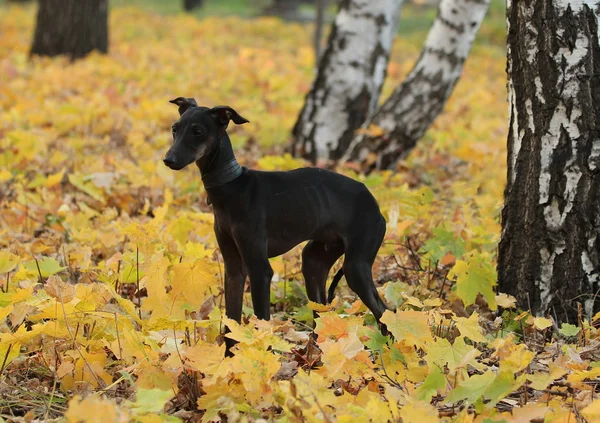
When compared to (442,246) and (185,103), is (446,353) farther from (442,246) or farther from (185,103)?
(442,246)

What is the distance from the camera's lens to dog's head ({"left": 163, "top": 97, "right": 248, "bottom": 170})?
8.67 ft

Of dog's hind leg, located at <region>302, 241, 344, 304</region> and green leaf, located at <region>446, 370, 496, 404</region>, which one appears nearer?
green leaf, located at <region>446, 370, 496, 404</region>

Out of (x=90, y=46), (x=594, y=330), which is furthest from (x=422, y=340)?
(x=90, y=46)

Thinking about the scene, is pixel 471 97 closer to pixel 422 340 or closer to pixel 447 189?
pixel 447 189

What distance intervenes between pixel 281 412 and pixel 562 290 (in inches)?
59.4

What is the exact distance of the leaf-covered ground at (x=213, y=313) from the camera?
2.33 metres

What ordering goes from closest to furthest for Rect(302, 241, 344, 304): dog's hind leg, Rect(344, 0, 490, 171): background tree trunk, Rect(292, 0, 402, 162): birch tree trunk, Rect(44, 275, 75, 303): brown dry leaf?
1. Rect(44, 275, 75, 303): brown dry leaf
2. Rect(302, 241, 344, 304): dog's hind leg
3. Rect(344, 0, 490, 171): background tree trunk
4. Rect(292, 0, 402, 162): birch tree trunk

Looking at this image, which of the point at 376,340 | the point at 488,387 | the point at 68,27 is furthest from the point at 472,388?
the point at 68,27

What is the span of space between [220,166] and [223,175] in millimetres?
36

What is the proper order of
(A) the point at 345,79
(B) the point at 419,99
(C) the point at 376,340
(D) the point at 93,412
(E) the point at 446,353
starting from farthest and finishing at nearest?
(A) the point at 345,79 → (B) the point at 419,99 → (C) the point at 376,340 → (E) the point at 446,353 → (D) the point at 93,412

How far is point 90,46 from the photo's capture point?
12.9m

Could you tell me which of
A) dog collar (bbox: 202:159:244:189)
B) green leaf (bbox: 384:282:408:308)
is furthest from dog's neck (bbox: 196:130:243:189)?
green leaf (bbox: 384:282:408:308)

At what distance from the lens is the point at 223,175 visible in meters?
2.80

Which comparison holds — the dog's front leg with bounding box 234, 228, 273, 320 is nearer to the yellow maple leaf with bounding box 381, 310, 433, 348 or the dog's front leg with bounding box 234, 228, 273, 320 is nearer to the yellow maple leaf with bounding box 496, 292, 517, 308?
the yellow maple leaf with bounding box 381, 310, 433, 348
